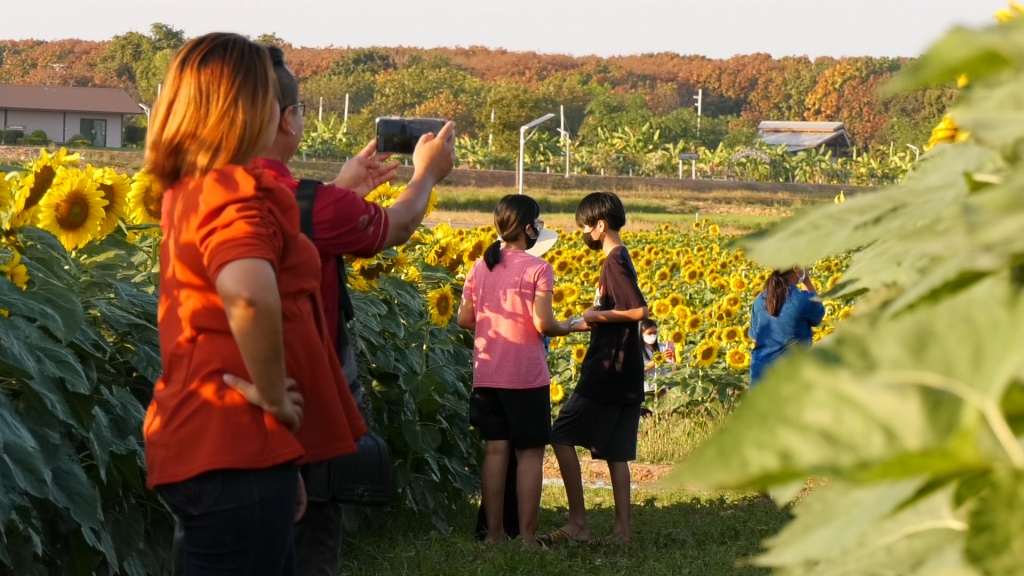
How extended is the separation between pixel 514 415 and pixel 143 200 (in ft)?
6.33

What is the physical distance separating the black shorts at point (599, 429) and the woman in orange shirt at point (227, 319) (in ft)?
12.0

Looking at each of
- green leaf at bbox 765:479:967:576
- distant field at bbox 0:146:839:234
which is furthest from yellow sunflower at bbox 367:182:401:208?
distant field at bbox 0:146:839:234

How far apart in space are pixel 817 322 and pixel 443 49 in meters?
120

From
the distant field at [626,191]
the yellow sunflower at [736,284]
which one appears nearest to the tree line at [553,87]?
the distant field at [626,191]

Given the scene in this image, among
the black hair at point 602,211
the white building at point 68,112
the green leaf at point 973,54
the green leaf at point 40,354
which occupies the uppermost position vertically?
the white building at point 68,112

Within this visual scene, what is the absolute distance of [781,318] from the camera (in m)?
7.23

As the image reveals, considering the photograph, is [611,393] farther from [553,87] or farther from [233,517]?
[553,87]

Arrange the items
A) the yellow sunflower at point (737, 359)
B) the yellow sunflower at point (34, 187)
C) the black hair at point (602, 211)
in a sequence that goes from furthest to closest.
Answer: the yellow sunflower at point (737, 359) < the black hair at point (602, 211) < the yellow sunflower at point (34, 187)

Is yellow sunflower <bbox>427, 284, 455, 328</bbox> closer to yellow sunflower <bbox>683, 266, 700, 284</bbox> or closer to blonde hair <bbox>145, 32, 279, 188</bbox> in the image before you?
blonde hair <bbox>145, 32, 279, 188</bbox>

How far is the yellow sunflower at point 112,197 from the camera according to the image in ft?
13.1

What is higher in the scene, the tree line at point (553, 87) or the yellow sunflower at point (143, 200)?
the tree line at point (553, 87)

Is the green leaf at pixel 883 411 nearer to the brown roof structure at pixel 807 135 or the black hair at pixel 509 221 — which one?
the black hair at pixel 509 221

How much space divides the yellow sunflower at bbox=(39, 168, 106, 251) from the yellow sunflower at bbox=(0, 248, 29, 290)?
0.46m

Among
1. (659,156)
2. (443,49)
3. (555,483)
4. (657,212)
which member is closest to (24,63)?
(443,49)
